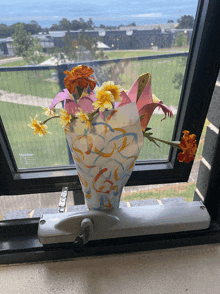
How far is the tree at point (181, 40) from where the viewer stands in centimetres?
71

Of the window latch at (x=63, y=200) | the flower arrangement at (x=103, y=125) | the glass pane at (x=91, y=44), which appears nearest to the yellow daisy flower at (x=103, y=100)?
the flower arrangement at (x=103, y=125)

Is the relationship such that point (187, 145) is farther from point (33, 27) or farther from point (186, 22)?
point (33, 27)

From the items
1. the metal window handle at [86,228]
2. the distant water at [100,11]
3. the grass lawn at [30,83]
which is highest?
the distant water at [100,11]

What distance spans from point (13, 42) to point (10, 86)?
0.13m

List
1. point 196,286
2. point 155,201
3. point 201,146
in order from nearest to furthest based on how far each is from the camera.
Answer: point 196,286, point 201,146, point 155,201

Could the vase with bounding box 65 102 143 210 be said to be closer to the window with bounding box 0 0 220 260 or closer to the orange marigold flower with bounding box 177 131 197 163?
the orange marigold flower with bounding box 177 131 197 163

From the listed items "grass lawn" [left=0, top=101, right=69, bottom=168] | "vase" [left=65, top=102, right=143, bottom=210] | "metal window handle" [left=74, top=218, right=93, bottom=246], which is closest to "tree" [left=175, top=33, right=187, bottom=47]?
"vase" [left=65, top=102, right=143, bottom=210]

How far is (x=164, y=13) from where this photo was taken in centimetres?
71

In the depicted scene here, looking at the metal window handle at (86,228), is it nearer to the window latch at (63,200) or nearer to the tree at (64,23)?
the window latch at (63,200)

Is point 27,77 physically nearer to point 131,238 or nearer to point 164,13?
point 164,13

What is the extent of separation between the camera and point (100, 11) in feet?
2.34

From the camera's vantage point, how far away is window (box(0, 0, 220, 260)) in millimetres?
667

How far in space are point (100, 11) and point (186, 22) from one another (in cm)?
25

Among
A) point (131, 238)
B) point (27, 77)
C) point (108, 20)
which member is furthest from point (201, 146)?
point (27, 77)
